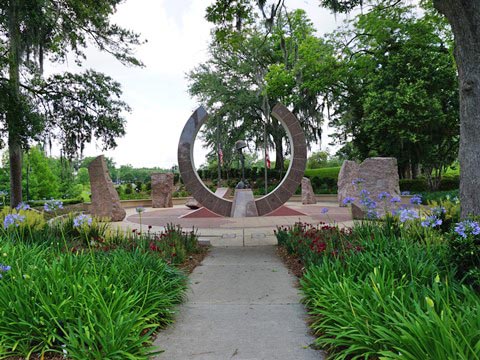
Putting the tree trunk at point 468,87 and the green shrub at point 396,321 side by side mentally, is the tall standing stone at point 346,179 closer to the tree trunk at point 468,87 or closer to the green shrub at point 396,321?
the tree trunk at point 468,87

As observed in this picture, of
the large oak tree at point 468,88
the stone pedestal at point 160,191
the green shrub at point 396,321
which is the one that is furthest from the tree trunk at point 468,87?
the stone pedestal at point 160,191

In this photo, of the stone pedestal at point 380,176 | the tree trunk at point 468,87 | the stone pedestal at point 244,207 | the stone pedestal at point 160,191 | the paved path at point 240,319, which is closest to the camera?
the paved path at point 240,319

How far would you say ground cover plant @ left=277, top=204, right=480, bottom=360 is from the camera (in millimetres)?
1772

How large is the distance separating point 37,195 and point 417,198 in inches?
1164

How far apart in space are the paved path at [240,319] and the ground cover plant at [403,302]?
20cm

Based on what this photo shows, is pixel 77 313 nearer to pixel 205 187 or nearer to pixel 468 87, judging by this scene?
pixel 468 87

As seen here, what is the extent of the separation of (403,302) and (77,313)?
2308 millimetres

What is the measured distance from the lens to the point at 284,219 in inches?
365

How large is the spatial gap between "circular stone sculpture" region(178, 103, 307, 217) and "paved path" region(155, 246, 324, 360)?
17.3 feet

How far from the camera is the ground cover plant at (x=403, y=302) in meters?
1.77

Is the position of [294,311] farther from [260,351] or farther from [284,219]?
[284,219]

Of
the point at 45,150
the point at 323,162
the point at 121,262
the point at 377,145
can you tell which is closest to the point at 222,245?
the point at 121,262

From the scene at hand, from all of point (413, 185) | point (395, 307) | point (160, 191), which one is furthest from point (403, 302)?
point (413, 185)

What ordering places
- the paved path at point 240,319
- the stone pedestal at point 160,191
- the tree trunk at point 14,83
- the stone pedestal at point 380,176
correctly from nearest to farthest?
1. the paved path at point 240,319
2. the tree trunk at point 14,83
3. the stone pedestal at point 380,176
4. the stone pedestal at point 160,191
